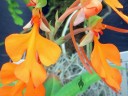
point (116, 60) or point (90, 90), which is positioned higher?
point (116, 60)

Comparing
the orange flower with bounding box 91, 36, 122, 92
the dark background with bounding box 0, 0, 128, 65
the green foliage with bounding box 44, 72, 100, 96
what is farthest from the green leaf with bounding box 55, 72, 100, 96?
the dark background with bounding box 0, 0, 128, 65

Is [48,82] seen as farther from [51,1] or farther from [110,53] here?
[51,1]

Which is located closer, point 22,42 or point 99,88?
point 22,42

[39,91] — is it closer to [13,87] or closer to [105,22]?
[13,87]

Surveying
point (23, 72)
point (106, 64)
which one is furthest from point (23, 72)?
point (106, 64)

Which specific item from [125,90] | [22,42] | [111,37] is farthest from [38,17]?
[111,37]

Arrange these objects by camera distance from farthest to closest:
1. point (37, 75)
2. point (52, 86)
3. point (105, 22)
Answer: point (105, 22) < point (52, 86) < point (37, 75)

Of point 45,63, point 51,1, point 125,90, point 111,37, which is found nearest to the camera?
point 45,63
